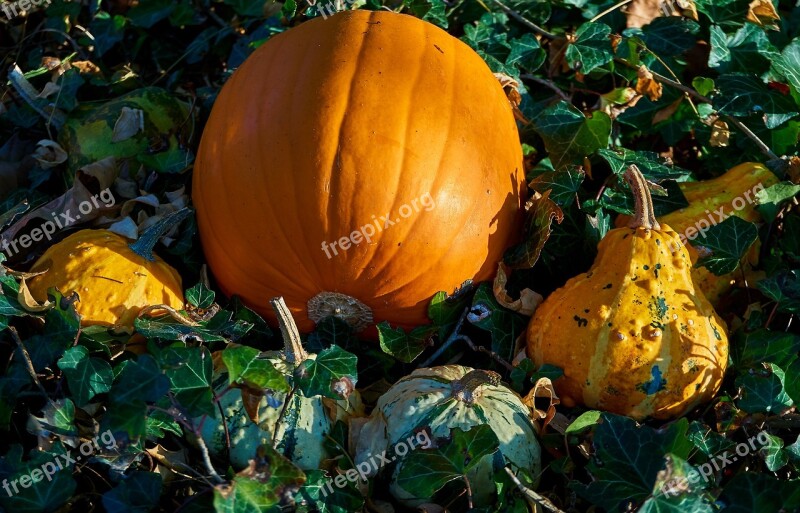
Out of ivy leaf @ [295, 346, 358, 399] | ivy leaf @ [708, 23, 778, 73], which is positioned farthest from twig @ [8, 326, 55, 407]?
ivy leaf @ [708, 23, 778, 73]

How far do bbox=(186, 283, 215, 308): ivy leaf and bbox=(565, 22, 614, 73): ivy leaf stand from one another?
5.34 feet

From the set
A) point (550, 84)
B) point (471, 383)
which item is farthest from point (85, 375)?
point (550, 84)

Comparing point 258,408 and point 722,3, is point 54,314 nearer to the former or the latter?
point 258,408

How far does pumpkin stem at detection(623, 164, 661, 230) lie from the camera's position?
8.37 ft

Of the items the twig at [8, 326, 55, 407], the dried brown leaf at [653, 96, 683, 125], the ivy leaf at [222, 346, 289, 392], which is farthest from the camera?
the dried brown leaf at [653, 96, 683, 125]

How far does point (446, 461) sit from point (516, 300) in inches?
31.4

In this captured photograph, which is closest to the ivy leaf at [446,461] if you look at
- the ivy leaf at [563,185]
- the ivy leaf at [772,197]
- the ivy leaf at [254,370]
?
the ivy leaf at [254,370]

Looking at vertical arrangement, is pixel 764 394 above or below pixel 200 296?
below

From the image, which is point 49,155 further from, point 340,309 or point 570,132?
point 570,132

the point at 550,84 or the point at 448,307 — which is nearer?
the point at 448,307

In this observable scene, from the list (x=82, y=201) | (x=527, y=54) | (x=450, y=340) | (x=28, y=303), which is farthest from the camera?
(x=527, y=54)

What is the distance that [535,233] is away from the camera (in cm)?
271

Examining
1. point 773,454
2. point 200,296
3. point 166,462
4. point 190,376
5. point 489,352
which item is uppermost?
point 190,376

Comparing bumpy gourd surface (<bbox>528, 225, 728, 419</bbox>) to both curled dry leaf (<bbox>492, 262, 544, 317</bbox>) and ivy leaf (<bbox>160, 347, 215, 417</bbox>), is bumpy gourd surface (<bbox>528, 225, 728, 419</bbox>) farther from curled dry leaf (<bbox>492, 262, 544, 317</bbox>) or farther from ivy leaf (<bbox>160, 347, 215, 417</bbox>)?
ivy leaf (<bbox>160, 347, 215, 417</bbox>)
